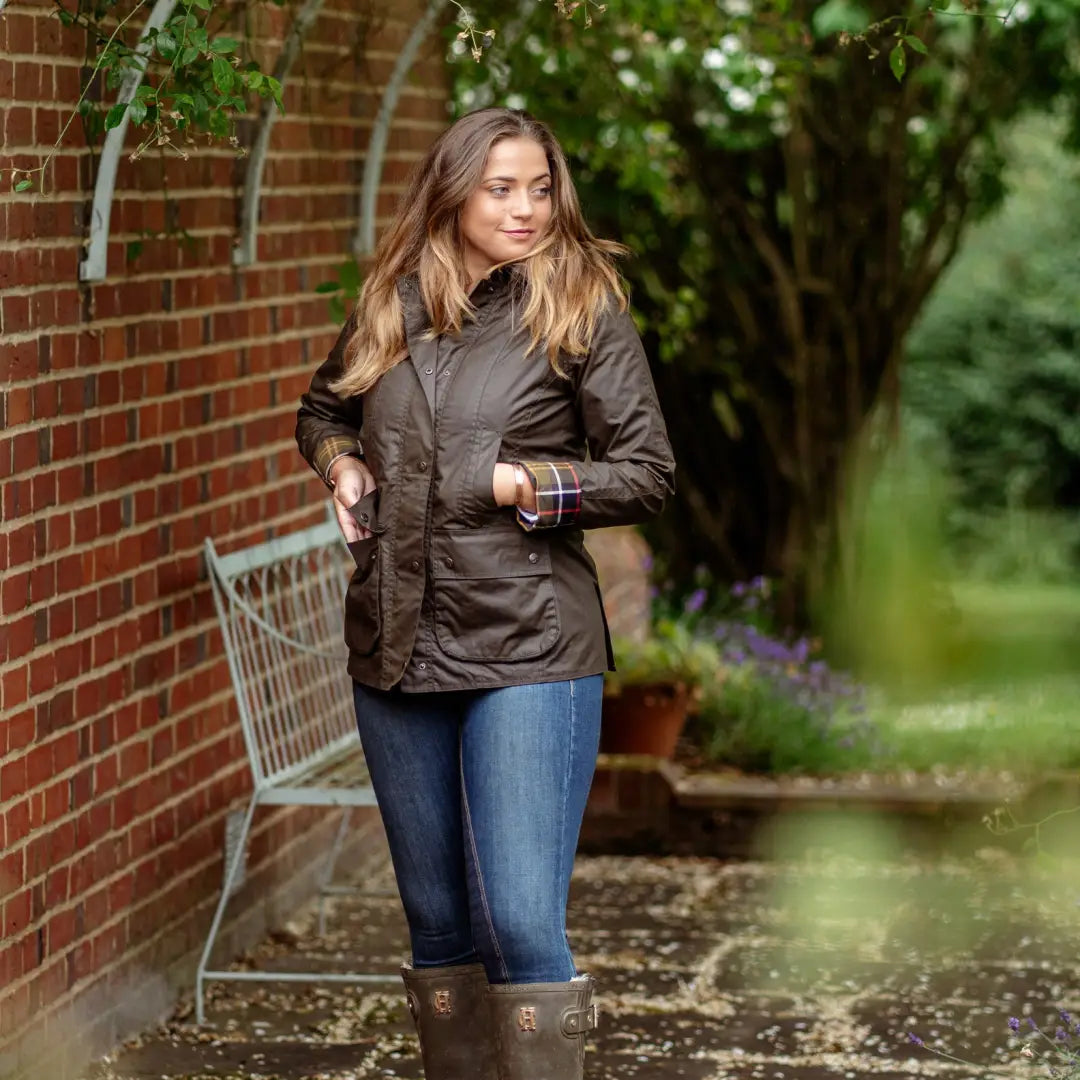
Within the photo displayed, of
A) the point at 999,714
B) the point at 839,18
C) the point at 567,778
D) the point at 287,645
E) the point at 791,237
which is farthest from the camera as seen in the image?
the point at 791,237

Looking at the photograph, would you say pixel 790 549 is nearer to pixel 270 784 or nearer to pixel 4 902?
pixel 270 784

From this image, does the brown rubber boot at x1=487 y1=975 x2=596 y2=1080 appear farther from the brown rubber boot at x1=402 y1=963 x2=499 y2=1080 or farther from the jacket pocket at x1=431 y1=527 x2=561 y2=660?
the jacket pocket at x1=431 y1=527 x2=561 y2=660

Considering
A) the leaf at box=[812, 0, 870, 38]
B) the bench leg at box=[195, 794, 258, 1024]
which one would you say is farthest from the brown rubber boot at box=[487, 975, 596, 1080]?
the leaf at box=[812, 0, 870, 38]

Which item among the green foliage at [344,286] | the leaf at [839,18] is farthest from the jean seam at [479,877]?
the leaf at [839,18]

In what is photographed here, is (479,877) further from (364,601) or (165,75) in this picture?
(165,75)

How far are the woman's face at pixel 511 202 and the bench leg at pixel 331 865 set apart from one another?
2499 mm

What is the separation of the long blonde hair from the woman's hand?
144 millimetres

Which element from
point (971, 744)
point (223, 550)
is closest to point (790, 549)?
point (971, 744)

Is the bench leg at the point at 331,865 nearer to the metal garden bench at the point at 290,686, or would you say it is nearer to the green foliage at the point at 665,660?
the metal garden bench at the point at 290,686

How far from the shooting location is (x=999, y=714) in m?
7.26

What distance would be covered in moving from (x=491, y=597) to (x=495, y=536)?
0.33 ft

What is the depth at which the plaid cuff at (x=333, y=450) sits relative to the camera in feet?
10.7

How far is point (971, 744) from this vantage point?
668cm

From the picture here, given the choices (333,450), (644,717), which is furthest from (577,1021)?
(644,717)
